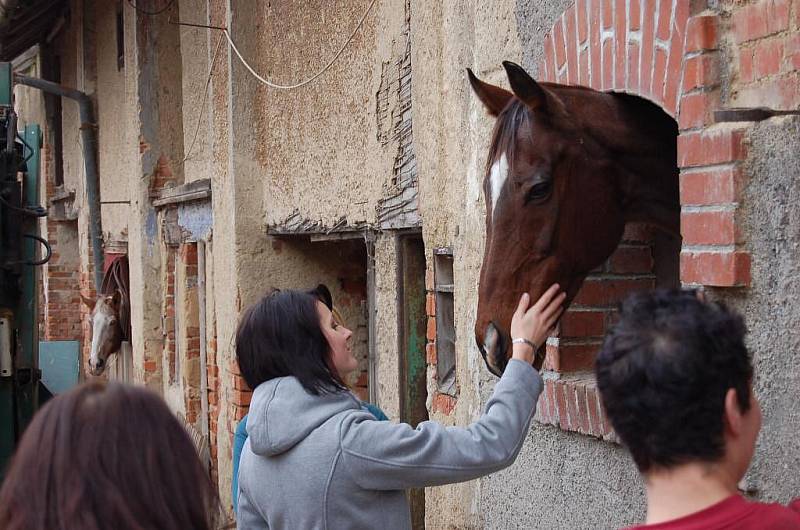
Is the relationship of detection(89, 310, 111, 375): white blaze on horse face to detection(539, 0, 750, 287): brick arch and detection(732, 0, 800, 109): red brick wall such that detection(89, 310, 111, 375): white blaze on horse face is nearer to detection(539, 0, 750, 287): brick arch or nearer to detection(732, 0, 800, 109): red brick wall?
detection(539, 0, 750, 287): brick arch

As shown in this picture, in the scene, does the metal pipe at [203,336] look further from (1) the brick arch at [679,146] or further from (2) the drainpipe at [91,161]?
(1) the brick arch at [679,146]

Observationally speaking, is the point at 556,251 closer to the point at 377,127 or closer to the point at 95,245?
the point at 377,127

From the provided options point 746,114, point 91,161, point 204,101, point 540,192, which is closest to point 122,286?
point 91,161

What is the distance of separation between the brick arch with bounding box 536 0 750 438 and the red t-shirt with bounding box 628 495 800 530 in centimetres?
92

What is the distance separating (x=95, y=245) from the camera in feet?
38.5

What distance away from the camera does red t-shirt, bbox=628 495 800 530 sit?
4.57 feet

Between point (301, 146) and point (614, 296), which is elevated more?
point (301, 146)

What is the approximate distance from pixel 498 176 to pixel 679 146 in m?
0.43

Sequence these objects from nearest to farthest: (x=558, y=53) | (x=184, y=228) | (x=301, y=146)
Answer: (x=558, y=53) → (x=301, y=146) → (x=184, y=228)

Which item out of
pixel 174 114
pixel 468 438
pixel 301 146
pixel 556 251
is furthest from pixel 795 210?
pixel 174 114

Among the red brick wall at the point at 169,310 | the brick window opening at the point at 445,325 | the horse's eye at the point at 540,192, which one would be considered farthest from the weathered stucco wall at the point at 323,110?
the red brick wall at the point at 169,310

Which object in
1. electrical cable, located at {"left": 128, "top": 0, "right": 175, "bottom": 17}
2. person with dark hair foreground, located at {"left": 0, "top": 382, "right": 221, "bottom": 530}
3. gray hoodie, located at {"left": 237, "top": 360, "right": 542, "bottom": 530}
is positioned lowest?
gray hoodie, located at {"left": 237, "top": 360, "right": 542, "bottom": 530}

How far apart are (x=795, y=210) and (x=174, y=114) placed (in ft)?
26.6

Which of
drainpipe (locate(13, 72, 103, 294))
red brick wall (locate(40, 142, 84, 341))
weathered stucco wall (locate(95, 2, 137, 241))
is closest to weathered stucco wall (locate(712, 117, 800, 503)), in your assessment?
weathered stucco wall (locate(95, 2, 137, 241))
